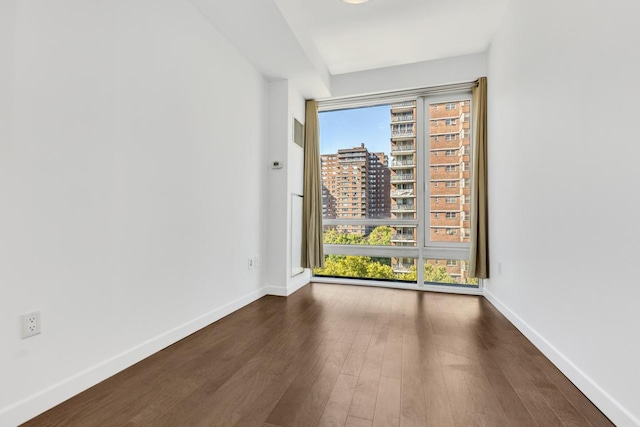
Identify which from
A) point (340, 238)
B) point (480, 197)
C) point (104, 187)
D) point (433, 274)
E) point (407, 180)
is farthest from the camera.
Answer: point (340, 238)

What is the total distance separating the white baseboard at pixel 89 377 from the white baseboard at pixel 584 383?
244 centimetres

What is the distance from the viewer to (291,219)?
3.58 m

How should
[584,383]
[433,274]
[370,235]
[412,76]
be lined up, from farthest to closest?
[370,235], [433,274], [412,76], [584,383]

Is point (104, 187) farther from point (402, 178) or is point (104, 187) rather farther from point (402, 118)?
point (402, 118)

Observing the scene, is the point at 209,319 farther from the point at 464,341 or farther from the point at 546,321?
the point at 546,321

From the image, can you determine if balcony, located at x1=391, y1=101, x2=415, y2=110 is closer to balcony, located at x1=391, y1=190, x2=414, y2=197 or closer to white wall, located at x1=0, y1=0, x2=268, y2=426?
balcony, located at x1=391, y1=190, x2=414, y2=197

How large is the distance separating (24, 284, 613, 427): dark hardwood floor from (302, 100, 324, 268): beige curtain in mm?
1247

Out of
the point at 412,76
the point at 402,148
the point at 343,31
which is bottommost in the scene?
the point at 402,148

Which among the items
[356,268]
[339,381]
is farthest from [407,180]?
[339,381]

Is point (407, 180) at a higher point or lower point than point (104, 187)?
higher

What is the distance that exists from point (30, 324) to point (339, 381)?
1472 mm

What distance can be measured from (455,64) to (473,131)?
80 cm

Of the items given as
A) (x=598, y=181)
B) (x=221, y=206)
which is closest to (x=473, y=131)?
(x=598, y=181)

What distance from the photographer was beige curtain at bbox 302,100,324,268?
3.84 meters
